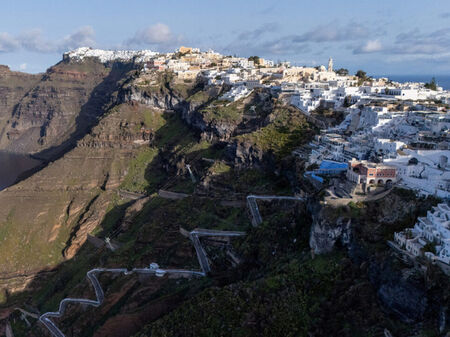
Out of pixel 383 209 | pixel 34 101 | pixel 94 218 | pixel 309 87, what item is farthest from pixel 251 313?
pixel 34 101

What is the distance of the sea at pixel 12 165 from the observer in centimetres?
12729

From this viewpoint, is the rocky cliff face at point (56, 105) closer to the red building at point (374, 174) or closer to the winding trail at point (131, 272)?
the winding trail at point (131, 272)

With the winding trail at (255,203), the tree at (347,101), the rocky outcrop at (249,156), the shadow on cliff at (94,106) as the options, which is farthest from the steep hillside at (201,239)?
the shadow on cliff at (94,106)

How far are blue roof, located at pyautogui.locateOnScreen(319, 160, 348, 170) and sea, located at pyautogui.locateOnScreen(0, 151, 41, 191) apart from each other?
107389 mm

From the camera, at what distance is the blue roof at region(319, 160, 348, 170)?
4888cm

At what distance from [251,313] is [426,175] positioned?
23784 mm

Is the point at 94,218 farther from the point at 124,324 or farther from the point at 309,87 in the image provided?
the point at 309,87

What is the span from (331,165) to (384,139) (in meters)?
7.70

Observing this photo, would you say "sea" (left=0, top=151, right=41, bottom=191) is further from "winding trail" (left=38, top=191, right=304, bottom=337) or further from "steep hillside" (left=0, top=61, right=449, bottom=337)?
"winding trail" (left=38, top=191, right=304, bottom=337)

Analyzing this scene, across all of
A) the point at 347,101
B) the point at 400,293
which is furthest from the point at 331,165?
the point at 347,101

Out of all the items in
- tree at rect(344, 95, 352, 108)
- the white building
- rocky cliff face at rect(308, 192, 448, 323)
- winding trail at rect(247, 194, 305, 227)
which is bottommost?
winding trail at rect(247, 194, 305, 227)

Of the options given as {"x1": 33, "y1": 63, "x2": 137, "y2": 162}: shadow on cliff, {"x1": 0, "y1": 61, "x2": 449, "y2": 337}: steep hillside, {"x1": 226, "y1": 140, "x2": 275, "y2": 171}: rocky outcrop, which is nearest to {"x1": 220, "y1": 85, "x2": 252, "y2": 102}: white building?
{"x1": 0, "y1": 61, "x2": 449, "y2": 337}: steep hillside

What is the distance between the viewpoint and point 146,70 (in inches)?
5217

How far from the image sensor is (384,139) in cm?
5062
